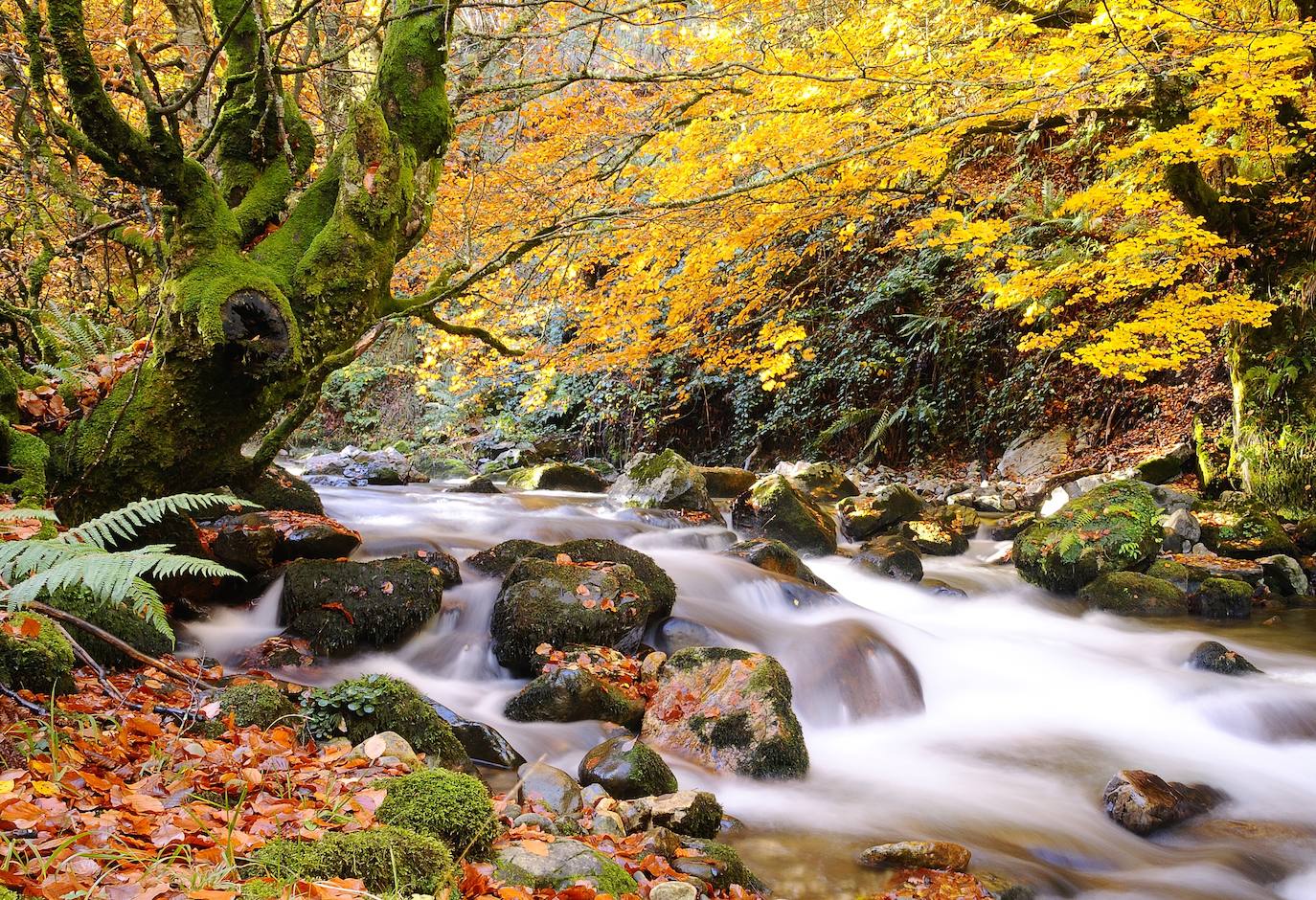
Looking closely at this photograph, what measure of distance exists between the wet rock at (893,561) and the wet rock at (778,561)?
1105 millimetres

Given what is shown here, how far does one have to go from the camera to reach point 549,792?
3318 mm

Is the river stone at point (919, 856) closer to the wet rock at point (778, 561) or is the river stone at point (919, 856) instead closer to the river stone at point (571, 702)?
the river stone at point (571, 702)

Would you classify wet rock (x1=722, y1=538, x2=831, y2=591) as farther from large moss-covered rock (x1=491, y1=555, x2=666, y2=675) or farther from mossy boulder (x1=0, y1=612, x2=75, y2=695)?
mossy boulder (x1=0, y1=612, x2=75, y2=695)

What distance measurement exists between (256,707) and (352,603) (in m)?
2.01

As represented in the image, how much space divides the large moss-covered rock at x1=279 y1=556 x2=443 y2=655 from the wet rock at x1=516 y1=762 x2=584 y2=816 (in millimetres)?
2352

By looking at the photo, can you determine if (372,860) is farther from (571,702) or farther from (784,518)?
(784,518)

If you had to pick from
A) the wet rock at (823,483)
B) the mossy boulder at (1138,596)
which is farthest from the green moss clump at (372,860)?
the wet rock at (823,483)

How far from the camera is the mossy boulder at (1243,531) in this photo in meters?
8.30

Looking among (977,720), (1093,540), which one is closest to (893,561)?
(1093,540)

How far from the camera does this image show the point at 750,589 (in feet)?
23.8

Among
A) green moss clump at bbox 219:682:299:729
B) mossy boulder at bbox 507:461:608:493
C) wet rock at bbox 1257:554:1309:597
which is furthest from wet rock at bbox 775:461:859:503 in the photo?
green moss clump at bbox 219:682:299:729

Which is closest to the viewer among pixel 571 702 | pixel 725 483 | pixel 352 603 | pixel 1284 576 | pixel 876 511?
pixel 571 702

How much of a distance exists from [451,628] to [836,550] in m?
5.56

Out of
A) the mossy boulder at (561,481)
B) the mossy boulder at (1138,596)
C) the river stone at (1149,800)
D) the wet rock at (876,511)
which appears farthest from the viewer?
the mossy boulder at (561,481)
